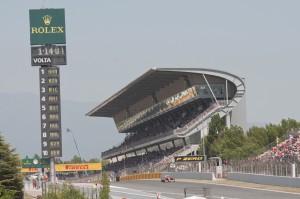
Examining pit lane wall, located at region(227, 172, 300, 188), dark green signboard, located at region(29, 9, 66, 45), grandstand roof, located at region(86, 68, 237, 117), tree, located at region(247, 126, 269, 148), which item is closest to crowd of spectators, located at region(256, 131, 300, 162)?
pit lane wall, located at region(227, 172, 300, 188)

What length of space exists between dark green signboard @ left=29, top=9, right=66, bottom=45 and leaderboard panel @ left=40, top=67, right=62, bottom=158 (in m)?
4.28

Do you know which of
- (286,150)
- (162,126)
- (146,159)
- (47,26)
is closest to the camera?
(286,150)

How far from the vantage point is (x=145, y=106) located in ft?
554

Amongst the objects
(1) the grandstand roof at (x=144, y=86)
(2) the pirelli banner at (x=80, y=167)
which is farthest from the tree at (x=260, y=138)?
(2) the pirelli banner at (x=80, y=167)

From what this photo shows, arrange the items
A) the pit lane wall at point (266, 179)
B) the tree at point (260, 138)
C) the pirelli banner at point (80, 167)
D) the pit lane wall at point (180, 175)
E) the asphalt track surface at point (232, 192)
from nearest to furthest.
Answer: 1. the asphalt track surface at point (232, 192)
2. the pit lane wall at point (266, 179)
3. the pit lane wall at point (180, 175)
4. the tree at point (260, 138)
5. the pirelli banner at point (80, 167)

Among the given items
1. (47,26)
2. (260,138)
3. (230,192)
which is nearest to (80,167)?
(47,26)

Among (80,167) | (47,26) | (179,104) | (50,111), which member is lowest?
(80,167)

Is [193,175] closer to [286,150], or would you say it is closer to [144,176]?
[286,150]

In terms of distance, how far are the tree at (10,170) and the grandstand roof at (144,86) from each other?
65.7 meters

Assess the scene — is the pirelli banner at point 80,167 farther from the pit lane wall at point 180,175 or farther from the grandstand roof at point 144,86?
the pit lane wall at point 180,175

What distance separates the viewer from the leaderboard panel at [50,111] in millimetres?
115000

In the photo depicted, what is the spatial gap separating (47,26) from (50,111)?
11416mm

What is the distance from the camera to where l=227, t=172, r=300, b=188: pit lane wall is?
66.4 m

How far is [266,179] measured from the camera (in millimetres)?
73125
